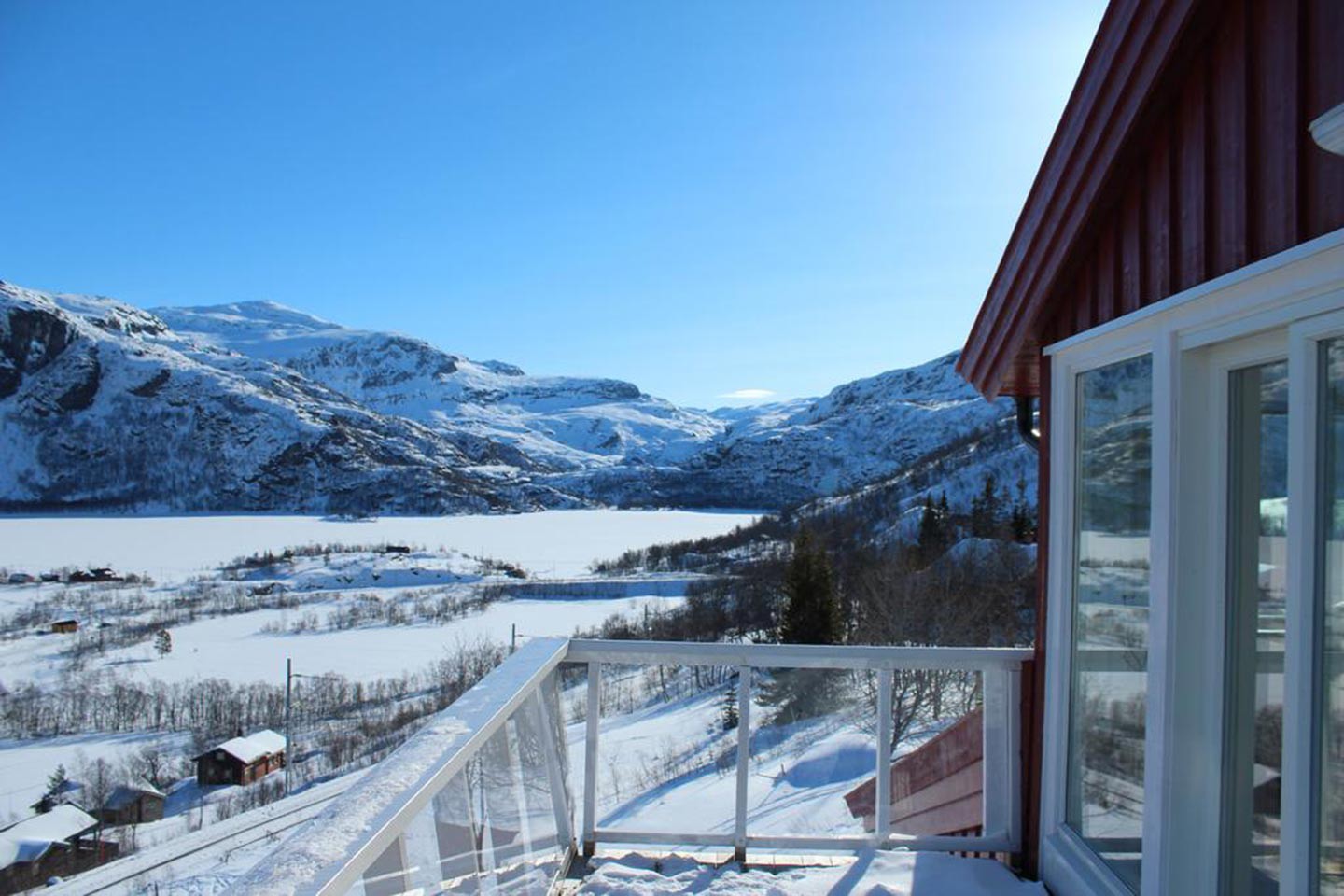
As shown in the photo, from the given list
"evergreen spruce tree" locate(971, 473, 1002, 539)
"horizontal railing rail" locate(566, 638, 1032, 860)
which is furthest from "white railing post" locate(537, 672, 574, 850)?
"evergreen spruce tree" locate(971, 473, 1002, 539)

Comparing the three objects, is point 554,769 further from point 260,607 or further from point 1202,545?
point 260,607

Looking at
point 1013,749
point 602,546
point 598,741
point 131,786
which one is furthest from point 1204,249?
point 602,546

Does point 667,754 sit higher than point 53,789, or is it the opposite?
point 667,754

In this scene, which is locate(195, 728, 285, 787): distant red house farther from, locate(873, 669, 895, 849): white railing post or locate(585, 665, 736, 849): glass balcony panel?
locate(873, 669, 895, 849): white railing post

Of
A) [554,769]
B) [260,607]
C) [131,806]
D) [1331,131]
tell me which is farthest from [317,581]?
[1331,131]

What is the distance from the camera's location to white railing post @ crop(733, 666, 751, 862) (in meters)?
2.59

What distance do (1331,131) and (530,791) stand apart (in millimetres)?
2185

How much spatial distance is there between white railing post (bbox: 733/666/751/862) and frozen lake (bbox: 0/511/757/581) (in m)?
41.5

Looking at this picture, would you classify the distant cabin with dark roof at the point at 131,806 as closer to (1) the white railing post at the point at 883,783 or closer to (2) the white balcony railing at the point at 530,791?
(2) the white balcony railing at the point at 530,791

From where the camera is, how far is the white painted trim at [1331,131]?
3.41 feet

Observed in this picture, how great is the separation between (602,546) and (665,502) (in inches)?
1762

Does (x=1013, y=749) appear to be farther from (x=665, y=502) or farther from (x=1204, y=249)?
(x=665, y=502)

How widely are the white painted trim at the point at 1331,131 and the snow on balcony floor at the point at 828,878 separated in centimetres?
217

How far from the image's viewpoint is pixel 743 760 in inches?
103
